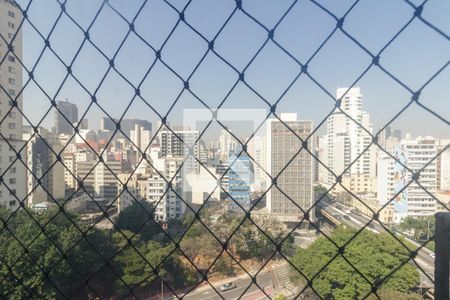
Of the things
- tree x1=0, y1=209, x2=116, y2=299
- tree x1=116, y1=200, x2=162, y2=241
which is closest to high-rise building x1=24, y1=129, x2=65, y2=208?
tree x1=116, y1=200, x2=162, y2=241

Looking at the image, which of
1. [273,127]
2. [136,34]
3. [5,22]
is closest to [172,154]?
[273,127]

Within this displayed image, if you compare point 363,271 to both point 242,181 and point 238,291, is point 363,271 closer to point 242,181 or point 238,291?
point 238,291

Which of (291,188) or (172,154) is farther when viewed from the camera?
(172,154)

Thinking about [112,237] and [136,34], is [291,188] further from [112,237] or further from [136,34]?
[136,34]

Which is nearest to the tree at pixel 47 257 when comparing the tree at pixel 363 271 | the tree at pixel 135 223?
the tree at pixel 135 223

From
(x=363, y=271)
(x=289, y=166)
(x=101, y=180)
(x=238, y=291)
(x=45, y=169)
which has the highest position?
(x=289, y=166)

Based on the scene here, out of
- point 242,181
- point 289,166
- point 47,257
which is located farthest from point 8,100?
point 289,166

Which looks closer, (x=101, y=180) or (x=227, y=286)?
(x=227, y=286)

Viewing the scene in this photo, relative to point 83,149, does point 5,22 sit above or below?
above

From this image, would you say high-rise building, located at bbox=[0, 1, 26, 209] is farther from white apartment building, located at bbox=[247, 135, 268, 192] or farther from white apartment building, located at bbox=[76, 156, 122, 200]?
white apartment building, located at bbox=[247, 135, 268, 192]

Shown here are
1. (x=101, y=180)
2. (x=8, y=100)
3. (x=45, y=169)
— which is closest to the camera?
(x=8, y=100)

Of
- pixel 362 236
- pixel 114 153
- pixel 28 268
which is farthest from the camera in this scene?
pixel 114 153
